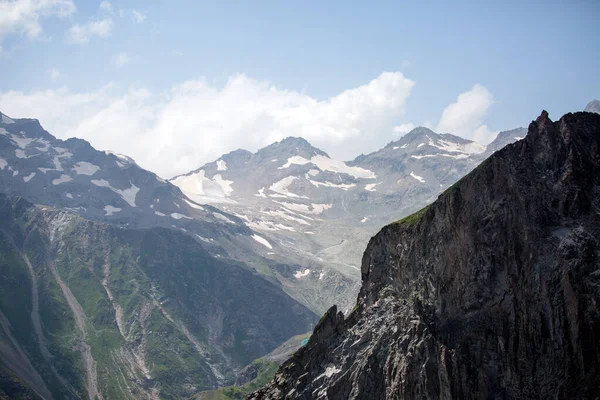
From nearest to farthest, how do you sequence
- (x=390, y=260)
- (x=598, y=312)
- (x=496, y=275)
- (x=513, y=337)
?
(x=598, y=312) < (x=513, y=337) < (x=496, y=275) < (x=390, y=260)

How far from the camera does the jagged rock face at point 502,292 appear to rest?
47.2 m

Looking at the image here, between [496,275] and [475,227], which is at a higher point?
[475,227]

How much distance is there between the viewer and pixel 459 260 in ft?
187

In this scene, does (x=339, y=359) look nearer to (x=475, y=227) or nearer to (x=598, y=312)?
(x=475, y=227)

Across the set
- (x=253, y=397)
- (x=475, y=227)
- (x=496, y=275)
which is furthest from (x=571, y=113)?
(x=253, y=397)

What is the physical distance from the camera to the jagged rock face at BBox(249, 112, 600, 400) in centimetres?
4719

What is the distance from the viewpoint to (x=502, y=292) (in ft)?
171

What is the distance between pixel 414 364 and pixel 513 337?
424 inches

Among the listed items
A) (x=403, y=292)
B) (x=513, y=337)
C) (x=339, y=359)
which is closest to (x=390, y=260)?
(x=403, y=292)

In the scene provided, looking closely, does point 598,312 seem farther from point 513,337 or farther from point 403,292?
point 403,292

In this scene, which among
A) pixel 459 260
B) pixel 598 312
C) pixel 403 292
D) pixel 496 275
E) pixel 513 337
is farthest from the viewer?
pixel 403 292

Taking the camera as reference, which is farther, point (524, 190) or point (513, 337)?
point (524, 190)

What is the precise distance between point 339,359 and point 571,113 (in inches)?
1564

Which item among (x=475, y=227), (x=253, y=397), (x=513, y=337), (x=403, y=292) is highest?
(x=475, y=227)
